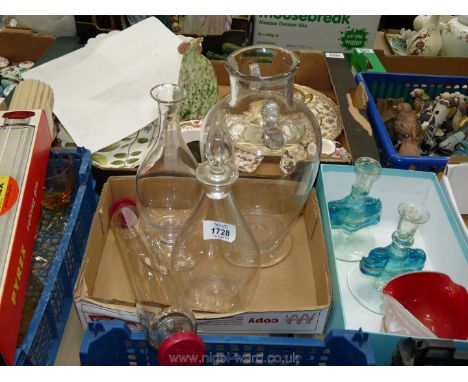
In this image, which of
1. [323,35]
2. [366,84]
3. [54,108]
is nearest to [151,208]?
[54,108]

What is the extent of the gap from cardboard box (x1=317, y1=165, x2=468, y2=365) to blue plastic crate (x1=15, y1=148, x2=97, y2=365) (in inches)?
14.2

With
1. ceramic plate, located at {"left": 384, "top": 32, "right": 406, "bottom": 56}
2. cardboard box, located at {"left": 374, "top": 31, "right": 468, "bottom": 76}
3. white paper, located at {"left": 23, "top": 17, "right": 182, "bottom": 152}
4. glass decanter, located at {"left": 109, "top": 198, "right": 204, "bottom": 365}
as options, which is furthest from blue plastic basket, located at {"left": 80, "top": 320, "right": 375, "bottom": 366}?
ceramic plate, located at {"left": 384, "top": 32, "right": 406, "bottom": 56}

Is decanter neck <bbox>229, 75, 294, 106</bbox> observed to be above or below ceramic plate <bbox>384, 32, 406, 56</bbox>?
above

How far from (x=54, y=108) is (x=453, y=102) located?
30.3 inches

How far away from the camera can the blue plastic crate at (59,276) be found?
57cm

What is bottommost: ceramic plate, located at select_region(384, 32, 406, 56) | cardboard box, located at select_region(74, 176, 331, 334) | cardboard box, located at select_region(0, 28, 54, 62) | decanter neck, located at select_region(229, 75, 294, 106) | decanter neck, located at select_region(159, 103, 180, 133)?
cardboard box, located at select_region(74, 176, 331, 334)

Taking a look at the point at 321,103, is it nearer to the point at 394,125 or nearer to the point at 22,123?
the point at 394,125

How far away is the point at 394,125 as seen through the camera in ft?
3.03

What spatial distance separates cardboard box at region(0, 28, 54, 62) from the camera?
3.72 ft

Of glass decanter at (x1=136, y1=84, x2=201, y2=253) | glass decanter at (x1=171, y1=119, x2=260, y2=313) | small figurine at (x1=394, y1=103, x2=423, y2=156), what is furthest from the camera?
small figurine at (x1=394, y1=103, x2=423, y2=156)

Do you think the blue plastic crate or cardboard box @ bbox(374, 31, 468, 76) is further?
cardboard box @ bbox(374, 31, 468, 76)

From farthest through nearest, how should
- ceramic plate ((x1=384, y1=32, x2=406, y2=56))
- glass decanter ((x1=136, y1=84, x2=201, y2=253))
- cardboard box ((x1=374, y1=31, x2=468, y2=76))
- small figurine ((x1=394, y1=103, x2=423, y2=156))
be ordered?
ceramic plate ((x1=384, y1=32, x2=406, y2=56))
cardboard box ((x1=374, y1=31, x2=468, y2=76))
small figurine ((x1=394, y1=103, x2=423, y2=156))
glass decanter ((x1=136, y1=84, x2=201, y2=253))

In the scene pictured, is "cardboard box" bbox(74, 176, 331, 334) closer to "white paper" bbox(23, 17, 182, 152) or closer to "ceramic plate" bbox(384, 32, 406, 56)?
"white paper" bbox(23, 17, 182, 152)

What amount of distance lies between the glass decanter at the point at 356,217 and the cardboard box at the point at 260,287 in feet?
0.16
